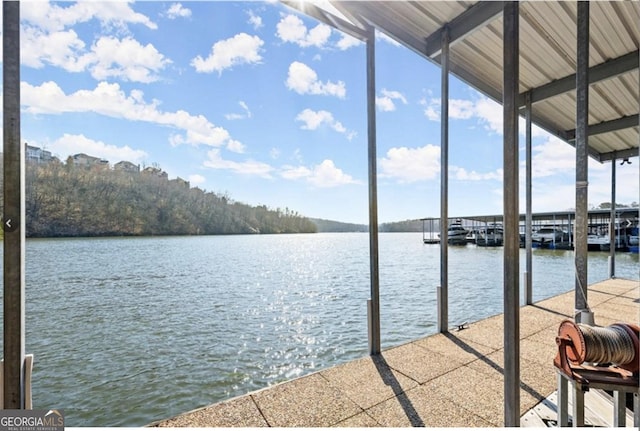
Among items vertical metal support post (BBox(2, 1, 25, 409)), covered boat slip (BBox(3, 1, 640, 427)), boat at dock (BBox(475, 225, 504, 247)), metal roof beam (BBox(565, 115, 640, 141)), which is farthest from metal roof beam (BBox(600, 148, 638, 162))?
boat at dock (BBox(475, 225, 504, 247))

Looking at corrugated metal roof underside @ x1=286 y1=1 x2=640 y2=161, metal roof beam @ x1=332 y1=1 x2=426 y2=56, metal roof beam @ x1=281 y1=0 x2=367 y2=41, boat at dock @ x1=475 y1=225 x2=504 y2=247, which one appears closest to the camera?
metal roof beam @ x1=281 y1=0 x2=367 y2=41

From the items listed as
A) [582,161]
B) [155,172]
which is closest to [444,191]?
[582,161]

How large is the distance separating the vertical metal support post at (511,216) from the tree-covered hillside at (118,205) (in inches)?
871

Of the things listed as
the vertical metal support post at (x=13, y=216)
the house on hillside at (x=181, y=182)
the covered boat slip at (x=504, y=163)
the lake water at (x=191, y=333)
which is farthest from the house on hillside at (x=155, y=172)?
the vertical metal support post at (x=13, y=216)

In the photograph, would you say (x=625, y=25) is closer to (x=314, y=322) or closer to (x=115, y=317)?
(x=314, y=322)

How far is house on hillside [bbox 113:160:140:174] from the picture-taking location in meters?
33.4

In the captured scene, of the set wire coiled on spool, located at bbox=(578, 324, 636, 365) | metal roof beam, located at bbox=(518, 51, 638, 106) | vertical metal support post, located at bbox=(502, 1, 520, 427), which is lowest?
wire coiled on spool, located at bbox=(578, 324, 636, 365)

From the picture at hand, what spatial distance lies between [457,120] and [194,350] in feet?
14.7

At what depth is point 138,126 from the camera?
29.7 meters

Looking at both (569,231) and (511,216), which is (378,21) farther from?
(569,231)

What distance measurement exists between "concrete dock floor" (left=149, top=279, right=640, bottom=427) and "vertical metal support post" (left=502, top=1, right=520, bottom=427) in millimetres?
569

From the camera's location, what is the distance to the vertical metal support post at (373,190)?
275 centimetres

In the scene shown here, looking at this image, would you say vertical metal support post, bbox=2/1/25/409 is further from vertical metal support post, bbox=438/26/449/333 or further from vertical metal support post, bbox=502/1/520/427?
vertical metal support post, bbox=438/26/449/333

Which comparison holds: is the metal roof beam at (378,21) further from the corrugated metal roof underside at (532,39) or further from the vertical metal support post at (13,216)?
the vertical metal support post at (13,216)
